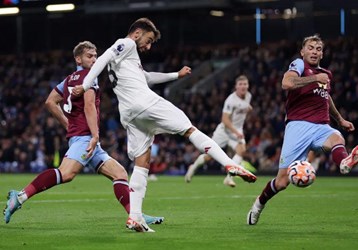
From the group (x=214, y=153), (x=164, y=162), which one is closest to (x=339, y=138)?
(x=214, y=153)

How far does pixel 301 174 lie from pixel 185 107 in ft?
79.7

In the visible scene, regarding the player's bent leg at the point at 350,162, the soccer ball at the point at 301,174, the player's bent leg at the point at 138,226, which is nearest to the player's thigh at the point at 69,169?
the player's bent leg at the point at 138,226

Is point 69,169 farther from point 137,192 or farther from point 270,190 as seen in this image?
point 270,190

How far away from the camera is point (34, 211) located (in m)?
13.7

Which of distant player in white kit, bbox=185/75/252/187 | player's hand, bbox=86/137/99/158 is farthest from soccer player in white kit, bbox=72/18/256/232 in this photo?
distant player in white kit, bbox=185/75/252/187

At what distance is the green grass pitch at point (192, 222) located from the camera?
360 inches

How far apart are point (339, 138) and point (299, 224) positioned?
120 centimetres

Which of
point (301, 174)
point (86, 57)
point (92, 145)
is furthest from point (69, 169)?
point (301, 174)

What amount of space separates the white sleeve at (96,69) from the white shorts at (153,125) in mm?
673

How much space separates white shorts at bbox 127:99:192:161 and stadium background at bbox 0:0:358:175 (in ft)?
57.9

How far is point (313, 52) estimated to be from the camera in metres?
→ 11.3

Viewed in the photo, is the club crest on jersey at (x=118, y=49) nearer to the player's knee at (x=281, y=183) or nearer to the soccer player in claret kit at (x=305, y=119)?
the soccer player in claret kit at (x=305, y=119)

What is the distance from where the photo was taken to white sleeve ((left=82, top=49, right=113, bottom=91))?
9.84m

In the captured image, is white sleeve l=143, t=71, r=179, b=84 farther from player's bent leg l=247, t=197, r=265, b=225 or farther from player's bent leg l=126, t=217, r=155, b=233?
player's bent leg l=247, t=197, r=265, b=225
